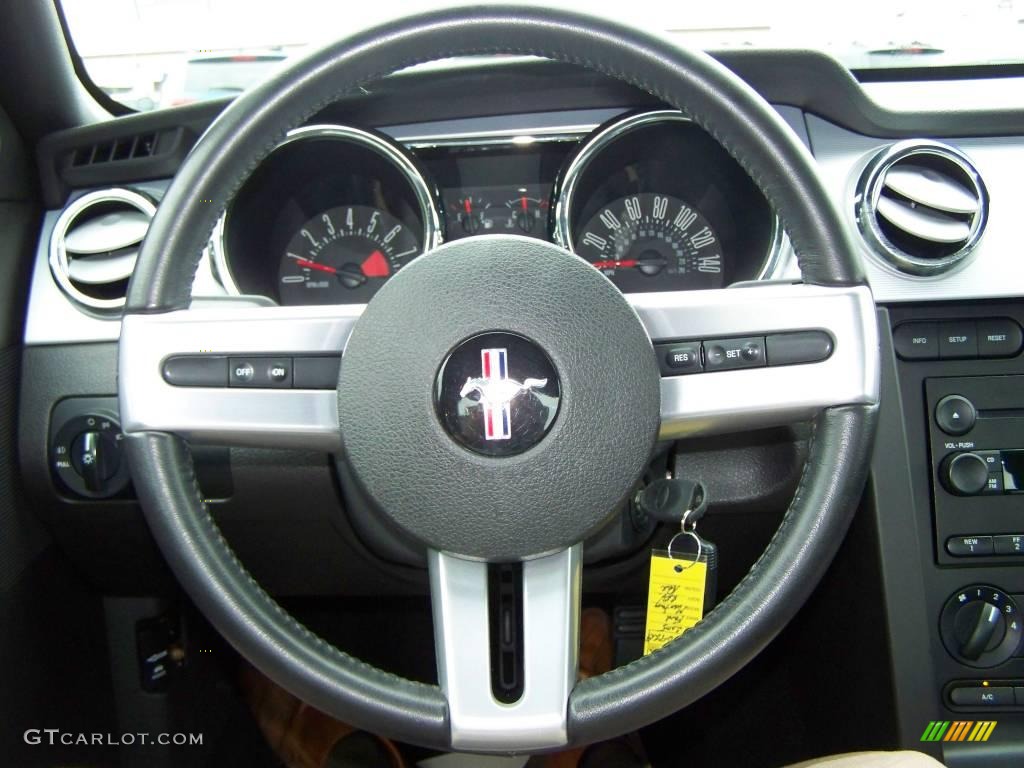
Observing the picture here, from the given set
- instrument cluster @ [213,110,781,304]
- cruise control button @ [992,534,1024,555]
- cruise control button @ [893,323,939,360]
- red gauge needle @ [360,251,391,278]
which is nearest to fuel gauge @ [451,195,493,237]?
instrument cluster @ [213,110,781,304]

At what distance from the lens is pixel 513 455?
0.78 m

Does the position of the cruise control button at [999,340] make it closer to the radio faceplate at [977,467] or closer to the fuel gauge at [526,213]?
the radio faceplate at [977,467]

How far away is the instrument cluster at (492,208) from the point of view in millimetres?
1309

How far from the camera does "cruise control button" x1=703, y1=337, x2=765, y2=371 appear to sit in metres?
0.82

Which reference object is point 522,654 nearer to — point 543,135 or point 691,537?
point 691,537

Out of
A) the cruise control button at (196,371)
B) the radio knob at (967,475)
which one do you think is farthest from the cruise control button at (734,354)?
the radio knob at (967,475)

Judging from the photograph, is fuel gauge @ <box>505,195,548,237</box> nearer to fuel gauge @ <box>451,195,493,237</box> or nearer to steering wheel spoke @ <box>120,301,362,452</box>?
fuel gauge @ <box>451,195,493,237</box>

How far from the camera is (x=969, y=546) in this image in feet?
3.94

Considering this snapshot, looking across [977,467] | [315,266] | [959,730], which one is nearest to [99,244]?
[315,266]

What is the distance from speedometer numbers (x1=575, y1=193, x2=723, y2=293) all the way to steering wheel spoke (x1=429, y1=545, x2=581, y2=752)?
0.67m

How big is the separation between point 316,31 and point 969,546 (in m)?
1.12

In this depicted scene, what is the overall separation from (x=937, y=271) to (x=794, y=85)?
300 millimetres

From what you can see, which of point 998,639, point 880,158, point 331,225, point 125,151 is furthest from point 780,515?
point 125,151

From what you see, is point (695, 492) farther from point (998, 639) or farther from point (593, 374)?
point (998, 639)
